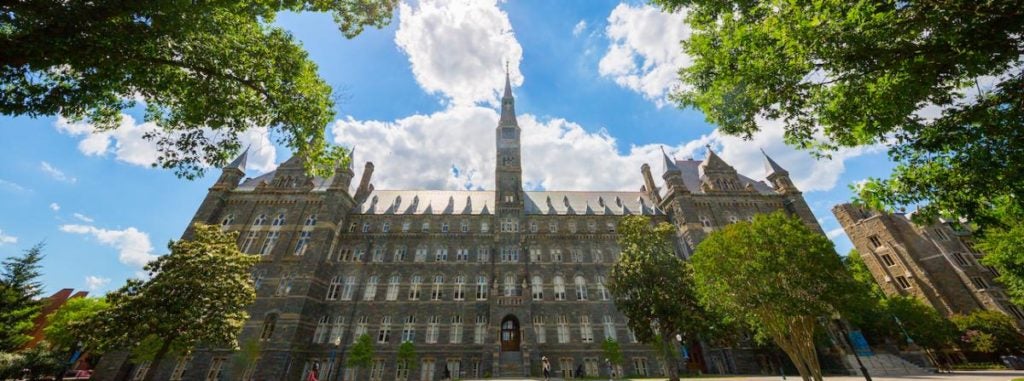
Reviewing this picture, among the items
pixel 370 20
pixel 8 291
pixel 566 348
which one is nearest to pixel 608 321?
pixel 566 348

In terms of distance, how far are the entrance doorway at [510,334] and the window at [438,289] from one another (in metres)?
7.07

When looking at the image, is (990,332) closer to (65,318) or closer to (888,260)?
(888,260)

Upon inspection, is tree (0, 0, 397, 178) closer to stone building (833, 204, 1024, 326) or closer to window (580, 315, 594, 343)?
window (580, 315, 594, 343)

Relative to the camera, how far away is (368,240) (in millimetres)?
39188

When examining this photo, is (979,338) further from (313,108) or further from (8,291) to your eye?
(8,291)

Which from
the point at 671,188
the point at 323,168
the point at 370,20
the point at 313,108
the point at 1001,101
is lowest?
the point at 1001,101

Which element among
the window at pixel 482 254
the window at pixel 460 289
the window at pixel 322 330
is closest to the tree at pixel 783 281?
the window at pixel 482 254

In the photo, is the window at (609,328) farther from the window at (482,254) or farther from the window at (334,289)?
Answer: the window at (334,289)

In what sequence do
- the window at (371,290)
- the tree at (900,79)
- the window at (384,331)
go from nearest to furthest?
the tree at (900,79) < the window at (384,331) < the window at (371,290)

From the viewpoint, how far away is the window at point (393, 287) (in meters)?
35.8

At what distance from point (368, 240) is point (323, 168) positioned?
27.5 meters

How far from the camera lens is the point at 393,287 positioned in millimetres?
36406

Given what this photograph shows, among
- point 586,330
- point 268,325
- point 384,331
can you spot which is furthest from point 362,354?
point 586,330

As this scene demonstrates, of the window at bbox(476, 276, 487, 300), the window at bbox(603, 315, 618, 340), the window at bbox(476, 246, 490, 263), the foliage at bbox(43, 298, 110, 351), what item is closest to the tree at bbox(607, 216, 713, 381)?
the window at bbox(603, 315, 618, 340)
